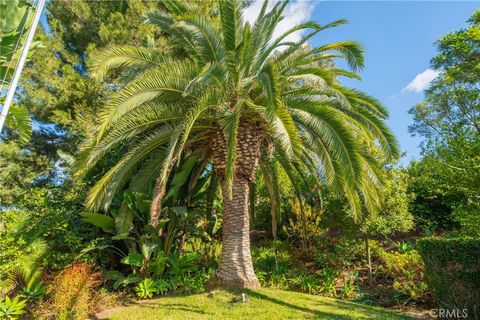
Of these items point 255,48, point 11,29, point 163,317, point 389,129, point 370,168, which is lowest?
point 163,317

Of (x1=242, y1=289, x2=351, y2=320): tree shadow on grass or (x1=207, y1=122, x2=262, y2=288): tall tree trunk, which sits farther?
(x1=207, y1=122, x2=262, y2=288): tall tree trunk

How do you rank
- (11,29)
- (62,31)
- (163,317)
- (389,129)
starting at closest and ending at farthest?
(11,29), (163,317), (389,129), (62,31)

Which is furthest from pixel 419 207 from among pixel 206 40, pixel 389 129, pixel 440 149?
pixel 206 40

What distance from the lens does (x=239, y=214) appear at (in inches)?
309

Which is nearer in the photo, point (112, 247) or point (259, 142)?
point (259, 142)

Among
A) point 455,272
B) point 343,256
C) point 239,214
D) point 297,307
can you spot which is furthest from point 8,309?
point 343,256

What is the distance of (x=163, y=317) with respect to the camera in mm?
5695

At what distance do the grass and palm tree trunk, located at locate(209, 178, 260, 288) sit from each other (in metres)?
0.39

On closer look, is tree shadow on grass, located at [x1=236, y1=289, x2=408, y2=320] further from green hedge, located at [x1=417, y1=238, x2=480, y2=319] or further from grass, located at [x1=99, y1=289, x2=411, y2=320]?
green hedge, located at [x1=417, y1=238, x2=480, y2=319]

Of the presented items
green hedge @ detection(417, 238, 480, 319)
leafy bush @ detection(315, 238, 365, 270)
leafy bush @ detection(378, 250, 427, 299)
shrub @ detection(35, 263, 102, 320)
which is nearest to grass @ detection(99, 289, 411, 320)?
shrub @ detection(35, 263, 102, 320)

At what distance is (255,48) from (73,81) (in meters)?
10.9

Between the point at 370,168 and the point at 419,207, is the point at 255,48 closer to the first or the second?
the point at 370,168

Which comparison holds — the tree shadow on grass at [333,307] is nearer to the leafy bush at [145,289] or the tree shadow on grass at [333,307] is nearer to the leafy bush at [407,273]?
the leafy bush at [407,273]

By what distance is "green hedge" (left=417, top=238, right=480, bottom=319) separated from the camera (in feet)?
19.3
